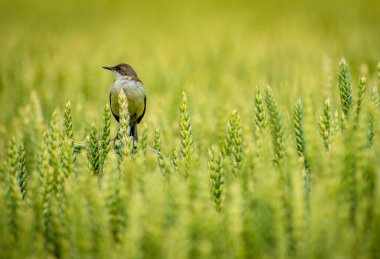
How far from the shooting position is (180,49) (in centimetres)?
635

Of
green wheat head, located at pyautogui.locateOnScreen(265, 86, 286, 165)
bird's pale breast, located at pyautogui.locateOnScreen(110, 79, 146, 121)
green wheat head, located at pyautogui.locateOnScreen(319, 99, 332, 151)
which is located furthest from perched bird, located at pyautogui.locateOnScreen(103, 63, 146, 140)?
green wheat head, located at pyautogui.locateOnScreen(319, 99, 332, 151)

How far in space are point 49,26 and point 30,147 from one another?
5.80 meters

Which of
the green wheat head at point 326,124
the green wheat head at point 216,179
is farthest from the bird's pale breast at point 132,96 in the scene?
the green wheat head at point 326,124

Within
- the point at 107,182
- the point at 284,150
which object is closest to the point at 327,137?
the point at 284,150

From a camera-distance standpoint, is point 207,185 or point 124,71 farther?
point 124,71

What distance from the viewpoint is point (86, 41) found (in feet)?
22.3

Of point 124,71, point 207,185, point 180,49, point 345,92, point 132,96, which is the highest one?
point 180,49

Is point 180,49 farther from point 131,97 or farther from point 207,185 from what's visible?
point 207,185

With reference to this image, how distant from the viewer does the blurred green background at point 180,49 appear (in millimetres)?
3766

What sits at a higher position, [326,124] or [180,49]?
[180,49]

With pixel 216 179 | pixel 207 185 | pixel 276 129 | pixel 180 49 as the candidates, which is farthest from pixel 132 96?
pixel 180 49

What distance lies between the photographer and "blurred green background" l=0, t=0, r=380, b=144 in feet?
12.4

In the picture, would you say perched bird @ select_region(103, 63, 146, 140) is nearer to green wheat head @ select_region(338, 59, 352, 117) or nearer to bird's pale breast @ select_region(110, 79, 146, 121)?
bird's pale breast @ select_region(110, 79, 146, 121)

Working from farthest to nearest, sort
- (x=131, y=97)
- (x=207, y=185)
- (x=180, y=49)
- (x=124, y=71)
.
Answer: (x=180, y=49), (x=124, y=71), (x=131, y=97), (x=207, y=185)
